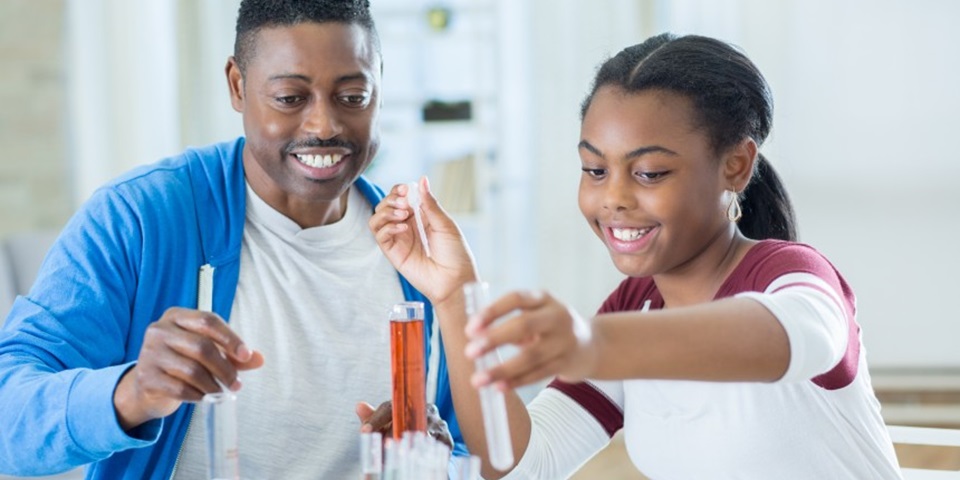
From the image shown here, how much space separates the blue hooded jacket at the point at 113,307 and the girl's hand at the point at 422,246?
23 centimetres

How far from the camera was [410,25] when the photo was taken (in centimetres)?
481

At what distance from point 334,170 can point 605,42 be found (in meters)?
2.90

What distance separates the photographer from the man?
1.43 metres

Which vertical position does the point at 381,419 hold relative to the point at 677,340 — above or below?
below

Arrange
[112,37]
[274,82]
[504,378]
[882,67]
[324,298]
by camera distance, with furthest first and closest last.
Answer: [112,37] → [882,67] → [324,298] → [274,82] → [504,378]

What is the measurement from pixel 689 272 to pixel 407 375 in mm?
436

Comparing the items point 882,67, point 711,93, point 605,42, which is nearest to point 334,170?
point 711,93

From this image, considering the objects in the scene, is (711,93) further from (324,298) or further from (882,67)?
(882,67)

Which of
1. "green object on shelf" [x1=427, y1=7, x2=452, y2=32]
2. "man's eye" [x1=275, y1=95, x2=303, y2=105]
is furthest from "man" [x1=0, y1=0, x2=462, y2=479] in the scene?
"green object on shelf" [x1=427, y1=7, x2=452, y2=32]

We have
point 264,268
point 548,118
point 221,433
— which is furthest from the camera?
point 548,118

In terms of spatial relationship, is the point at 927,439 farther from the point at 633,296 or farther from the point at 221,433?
the point at 221,433

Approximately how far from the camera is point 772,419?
1.29 m

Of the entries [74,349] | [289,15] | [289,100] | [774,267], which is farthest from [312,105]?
[774,267]

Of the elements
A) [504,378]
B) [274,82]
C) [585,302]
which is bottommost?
[585,302]
